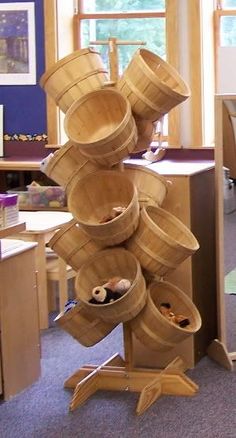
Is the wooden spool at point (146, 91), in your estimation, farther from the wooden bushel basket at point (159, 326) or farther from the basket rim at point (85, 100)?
the wooden bushel basket at point (159, 326)

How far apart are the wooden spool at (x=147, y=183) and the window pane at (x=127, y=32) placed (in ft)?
8.33

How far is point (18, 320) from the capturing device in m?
3.45

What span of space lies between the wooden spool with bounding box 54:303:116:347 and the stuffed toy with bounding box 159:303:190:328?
0.23m

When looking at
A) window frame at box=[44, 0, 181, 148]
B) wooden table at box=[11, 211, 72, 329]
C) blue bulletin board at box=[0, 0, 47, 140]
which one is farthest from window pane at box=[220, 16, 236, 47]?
wooden table at box=[11, 211, 72, 329]

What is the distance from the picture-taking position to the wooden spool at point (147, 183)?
3.34m

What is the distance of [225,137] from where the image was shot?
373 cm

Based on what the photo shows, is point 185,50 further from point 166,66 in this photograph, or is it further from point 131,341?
point 131,341

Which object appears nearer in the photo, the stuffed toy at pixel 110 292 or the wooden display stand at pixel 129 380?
the stuffed toy at pixel 110 292

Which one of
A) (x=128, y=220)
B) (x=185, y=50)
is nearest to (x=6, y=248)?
(x=128, y=220)

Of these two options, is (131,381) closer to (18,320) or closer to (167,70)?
(18,320)

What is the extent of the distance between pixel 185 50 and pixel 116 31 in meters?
0.68

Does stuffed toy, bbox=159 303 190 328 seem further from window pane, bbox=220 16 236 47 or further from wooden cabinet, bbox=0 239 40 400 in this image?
window pane, bbox=220 16 236 47

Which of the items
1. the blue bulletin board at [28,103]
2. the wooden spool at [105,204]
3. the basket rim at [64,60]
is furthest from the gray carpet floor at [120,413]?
the blue bulletin board at [28,103]

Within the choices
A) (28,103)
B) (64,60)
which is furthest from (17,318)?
(28,103)
